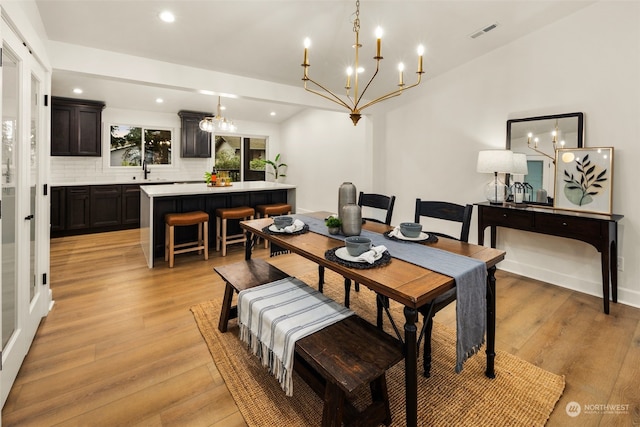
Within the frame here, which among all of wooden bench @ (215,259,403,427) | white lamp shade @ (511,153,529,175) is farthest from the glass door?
white lamp shade @ (511,153,529,175)

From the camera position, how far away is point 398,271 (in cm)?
153

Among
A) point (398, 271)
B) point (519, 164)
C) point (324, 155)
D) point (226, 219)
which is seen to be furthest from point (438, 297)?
point (324, 155)

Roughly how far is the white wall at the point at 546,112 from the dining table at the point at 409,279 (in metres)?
2.15

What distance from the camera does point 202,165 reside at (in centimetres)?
691

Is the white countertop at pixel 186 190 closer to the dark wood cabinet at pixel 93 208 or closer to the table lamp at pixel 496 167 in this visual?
the dark wood cabinet at pixel 93 208

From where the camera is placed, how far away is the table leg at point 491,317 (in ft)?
5.91

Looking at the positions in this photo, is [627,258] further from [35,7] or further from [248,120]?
[248,120]

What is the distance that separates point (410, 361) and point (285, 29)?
3.16m

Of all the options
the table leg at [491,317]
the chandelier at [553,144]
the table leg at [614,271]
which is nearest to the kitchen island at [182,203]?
the chandelier at [553,144]

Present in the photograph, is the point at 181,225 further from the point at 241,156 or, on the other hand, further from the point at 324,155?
the point at 241,156

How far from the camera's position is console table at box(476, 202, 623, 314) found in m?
2.72

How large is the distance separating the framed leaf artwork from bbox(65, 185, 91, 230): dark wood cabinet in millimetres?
6762

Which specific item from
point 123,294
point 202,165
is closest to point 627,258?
point 123,294

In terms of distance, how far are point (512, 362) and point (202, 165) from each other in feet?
21.4
